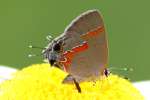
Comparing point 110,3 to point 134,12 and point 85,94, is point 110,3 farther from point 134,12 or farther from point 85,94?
point 85,94

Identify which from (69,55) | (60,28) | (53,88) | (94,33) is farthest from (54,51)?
(60,28)

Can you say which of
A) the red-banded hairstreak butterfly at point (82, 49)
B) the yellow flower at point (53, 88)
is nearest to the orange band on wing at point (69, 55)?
the red-banded hairstreak butterfly at point (82, 49)

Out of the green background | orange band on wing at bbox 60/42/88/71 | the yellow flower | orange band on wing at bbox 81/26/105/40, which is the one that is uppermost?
the green background

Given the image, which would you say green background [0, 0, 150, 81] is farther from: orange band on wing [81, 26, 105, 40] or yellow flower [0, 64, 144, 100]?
orange band on wing [81, 26, 105, 40]

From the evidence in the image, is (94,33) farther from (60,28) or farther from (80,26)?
(60,28)

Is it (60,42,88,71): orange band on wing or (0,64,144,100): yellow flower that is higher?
(60,42,88,71): orange band on wing

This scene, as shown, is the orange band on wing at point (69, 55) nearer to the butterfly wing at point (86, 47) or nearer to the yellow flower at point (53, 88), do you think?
the butterfly wing at point (86, 47)

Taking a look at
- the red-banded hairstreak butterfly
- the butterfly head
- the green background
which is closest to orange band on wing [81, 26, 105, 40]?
the red-banded hairstreak butterfly
